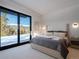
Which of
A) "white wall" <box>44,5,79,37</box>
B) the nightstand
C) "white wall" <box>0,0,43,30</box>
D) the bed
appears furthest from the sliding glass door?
the nightstand

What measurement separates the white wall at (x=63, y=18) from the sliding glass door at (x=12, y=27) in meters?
2.00

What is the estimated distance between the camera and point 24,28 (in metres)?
5.10

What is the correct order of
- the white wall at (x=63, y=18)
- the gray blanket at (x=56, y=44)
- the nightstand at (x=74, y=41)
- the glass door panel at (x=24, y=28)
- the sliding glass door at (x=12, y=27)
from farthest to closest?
the glass door panel at (x=24, y=28), the white wall at (x=63, y=18), the nightstand at (x=74, y=41), the sliding glass door at (x=12, y=27), the gray blanket at (x=56, y=44)

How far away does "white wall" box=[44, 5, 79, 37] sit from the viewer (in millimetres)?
4266

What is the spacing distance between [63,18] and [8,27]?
3.96 meters

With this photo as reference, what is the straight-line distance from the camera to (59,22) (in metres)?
5.01

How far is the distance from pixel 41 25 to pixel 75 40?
10.9 feet

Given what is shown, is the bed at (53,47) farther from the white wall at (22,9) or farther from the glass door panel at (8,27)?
the white wall at (22,9)

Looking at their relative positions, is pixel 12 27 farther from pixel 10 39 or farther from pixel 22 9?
pixel 22 9

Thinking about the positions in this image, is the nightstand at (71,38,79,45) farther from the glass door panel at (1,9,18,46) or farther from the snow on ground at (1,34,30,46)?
the glass door panel at (1,9,18,46)

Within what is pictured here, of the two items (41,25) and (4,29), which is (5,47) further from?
(41,25)

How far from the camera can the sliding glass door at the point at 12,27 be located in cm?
371

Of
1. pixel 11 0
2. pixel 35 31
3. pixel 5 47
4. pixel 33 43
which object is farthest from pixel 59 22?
pixel 5 47

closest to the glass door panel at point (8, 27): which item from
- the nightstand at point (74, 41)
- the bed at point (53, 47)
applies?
the bed at point (53, 47)
